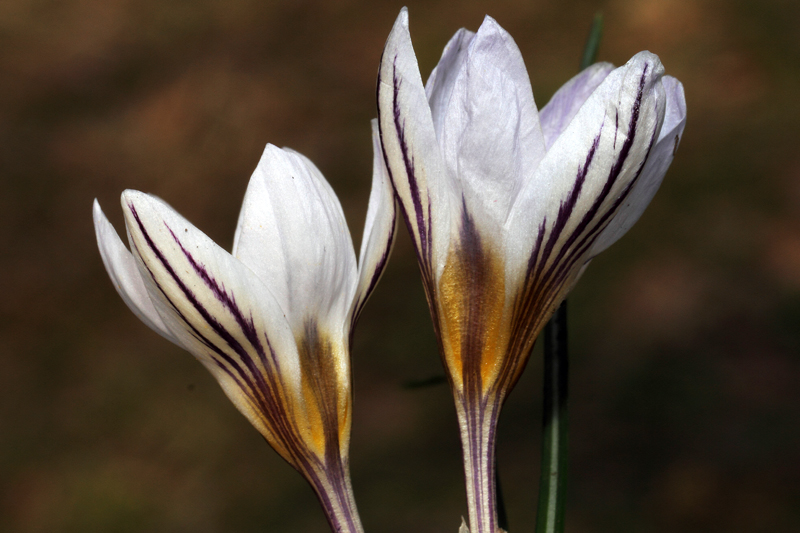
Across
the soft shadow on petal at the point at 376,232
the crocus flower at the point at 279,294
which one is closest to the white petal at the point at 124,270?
the crocus flower at the point at 279,294

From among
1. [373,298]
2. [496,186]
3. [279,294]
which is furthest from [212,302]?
[373,298]

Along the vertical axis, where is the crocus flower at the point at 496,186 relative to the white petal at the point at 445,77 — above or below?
below

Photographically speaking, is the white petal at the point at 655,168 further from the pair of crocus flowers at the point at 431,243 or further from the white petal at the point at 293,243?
the white petal at the point at 293,243

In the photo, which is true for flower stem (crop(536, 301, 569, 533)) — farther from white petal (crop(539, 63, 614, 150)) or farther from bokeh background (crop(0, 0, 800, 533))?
bokeh background (crop(0, 0, 800, 533))

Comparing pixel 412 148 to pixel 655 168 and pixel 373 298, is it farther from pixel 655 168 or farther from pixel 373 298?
pixel 373 298

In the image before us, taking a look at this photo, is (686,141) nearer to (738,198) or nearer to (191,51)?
(738,198)

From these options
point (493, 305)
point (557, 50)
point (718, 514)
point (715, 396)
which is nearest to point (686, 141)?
point (557, 50)
